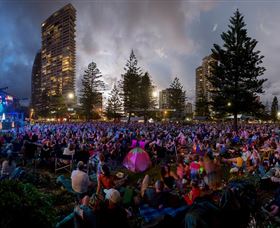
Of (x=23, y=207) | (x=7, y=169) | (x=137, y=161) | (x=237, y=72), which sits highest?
(x=237, y=72)

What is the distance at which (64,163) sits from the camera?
36.1 ft

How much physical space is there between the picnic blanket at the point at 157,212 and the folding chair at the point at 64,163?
610 cm

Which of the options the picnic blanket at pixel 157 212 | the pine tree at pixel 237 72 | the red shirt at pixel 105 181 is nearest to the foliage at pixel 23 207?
the picnic blanket at pixel 157 212

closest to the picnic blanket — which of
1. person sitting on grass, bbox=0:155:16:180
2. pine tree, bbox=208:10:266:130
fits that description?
person sitting on grass, bbox=0:155:16:180

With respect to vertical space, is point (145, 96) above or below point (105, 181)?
above

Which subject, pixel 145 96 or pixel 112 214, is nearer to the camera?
pixel 112 214

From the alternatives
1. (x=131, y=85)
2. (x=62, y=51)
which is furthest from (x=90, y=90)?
(x=62, y=51)

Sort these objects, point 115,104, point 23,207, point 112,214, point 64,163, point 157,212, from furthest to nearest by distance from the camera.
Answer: point 115,104, point 64,163, point 157,212, point 112,214, point 23,207

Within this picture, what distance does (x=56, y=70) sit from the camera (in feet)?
515

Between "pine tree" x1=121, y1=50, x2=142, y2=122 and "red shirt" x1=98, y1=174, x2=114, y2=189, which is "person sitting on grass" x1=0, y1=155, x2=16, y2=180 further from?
"pine tree" x1=121, y1=50, x2=142, y2=122

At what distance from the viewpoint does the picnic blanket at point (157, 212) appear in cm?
475

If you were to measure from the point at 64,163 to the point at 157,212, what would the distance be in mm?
7120

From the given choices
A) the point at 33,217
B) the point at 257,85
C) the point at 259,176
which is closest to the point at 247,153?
the point at 259,176

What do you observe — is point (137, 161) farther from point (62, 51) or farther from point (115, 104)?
point (62, 51)
